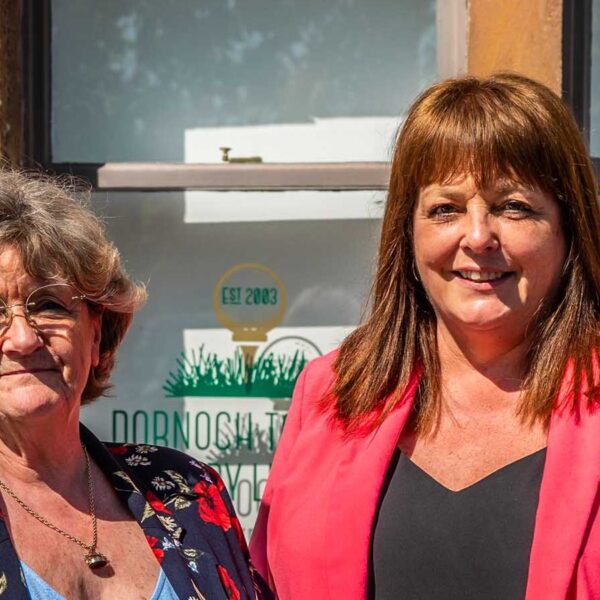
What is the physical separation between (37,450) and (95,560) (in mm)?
250

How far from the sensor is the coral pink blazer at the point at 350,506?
6.66 ft

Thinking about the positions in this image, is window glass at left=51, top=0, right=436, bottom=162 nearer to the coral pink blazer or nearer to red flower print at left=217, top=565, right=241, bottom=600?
the coral pink blazer

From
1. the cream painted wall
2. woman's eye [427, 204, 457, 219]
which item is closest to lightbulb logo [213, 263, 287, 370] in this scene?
the cream painted wall

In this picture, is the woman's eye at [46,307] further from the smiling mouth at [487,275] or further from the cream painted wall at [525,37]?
the cream painted wall at [525,37]

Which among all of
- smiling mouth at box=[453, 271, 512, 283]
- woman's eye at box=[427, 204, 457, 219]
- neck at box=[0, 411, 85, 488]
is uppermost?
woman's eye at box=[427, 204, 457, 219]

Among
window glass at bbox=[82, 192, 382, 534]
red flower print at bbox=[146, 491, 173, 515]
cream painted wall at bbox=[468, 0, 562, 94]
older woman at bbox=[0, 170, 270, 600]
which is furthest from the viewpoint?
window glass at bbox=[82, 192, 382, 534]

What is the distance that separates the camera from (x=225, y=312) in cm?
368

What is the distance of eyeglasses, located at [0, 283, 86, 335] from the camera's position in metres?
2.02

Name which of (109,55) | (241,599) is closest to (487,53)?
(109,55)

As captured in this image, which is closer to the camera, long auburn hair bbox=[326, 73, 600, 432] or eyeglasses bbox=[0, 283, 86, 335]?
eyeglasses bbox=[0, 283, 86, 335]

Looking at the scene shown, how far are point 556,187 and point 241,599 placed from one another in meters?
1.08

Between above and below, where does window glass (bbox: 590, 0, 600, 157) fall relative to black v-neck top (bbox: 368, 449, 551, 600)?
above

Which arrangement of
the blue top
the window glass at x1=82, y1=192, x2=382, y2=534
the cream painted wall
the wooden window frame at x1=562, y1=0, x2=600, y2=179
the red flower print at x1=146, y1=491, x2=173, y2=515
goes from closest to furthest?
1. the blue top
2. the red flower print at x1=146, y1=491, x2=173, y2=515
3. the cream painted wall
4. the wooden window frame at x1=562, y1=0, x2=600, y2=179
5. the window glass at x1=82, y1=192, x2=382, y2=534

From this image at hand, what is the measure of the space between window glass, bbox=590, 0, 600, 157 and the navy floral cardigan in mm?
1838
